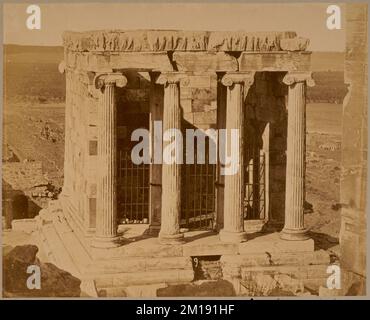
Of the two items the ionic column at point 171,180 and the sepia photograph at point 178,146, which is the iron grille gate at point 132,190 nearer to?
the sepia photograph at point 178,146

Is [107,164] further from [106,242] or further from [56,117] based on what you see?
[56,117]

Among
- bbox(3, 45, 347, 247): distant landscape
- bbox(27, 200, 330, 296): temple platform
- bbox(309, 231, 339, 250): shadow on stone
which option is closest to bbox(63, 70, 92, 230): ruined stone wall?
bbox(3, 45, 347, 247): distant landscape

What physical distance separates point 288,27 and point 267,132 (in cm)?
278

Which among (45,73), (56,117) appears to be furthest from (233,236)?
(45,73)

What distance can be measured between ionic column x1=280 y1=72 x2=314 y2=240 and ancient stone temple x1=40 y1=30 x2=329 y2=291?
23 mm

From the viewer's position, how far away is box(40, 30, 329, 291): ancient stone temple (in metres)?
19.8

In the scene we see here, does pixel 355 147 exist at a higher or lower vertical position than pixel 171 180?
higher

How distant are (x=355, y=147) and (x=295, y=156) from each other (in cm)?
170

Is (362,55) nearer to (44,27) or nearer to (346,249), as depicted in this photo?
(346,249)

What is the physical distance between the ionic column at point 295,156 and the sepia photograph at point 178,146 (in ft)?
0.11

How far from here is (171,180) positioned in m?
20.1

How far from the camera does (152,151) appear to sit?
20.6 meters

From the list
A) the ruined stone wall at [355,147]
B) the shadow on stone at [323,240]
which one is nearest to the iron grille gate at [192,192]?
the shadow on stone at [323,240]

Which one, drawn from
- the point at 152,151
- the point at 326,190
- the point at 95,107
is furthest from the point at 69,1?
the point at 326,190
